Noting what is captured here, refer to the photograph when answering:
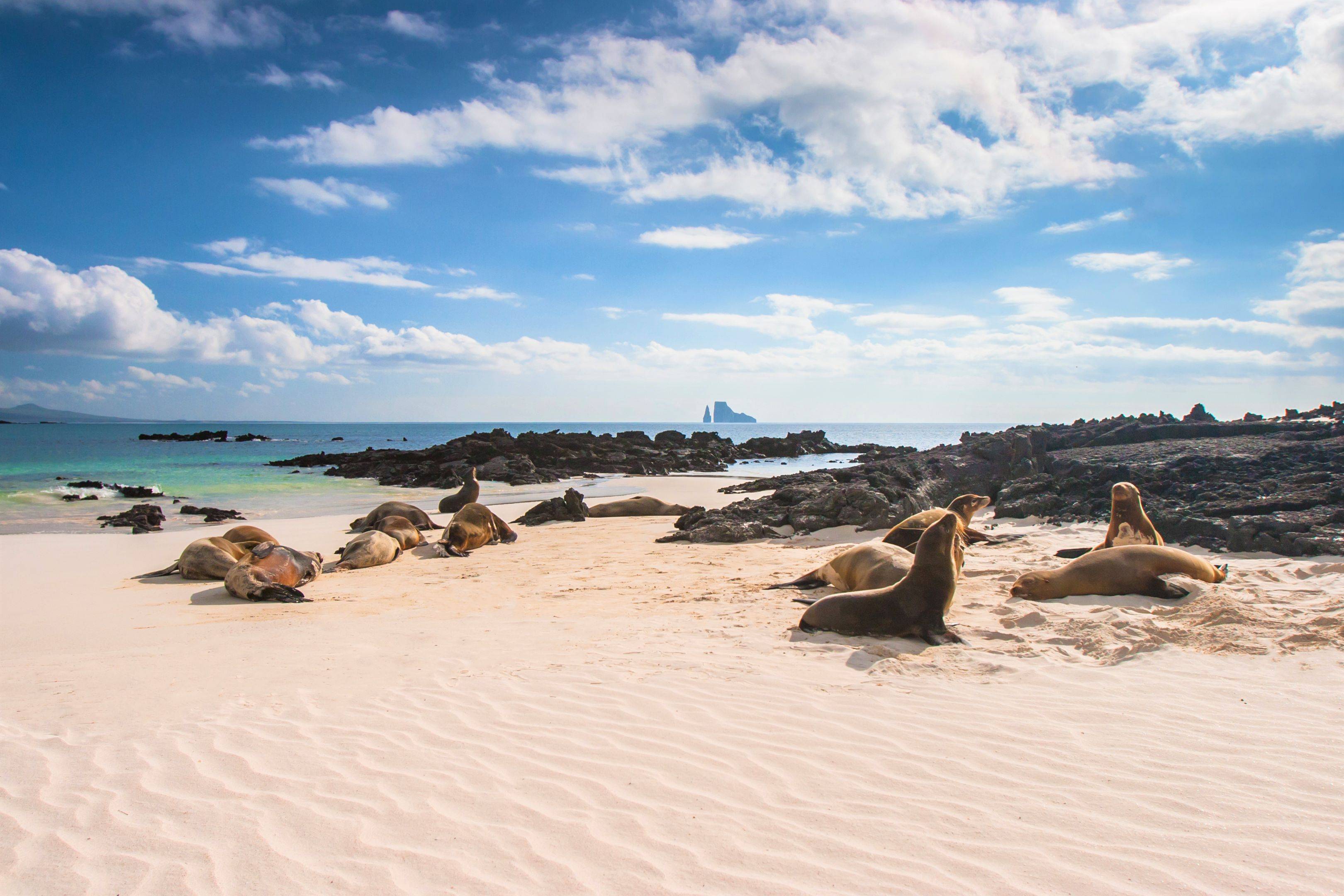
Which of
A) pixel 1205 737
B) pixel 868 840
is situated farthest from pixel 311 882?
pixel 1205 737

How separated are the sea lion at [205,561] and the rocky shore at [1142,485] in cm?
664

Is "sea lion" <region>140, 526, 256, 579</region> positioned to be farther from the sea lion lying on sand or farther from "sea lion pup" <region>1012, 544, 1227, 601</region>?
"sea lion pup" <region>1012, 544, 1227, 601</region>

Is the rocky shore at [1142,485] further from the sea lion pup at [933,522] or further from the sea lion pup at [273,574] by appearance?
the sea lion pup at [273,574]

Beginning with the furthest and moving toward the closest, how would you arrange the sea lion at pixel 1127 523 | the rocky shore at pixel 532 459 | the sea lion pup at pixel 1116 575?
the rocky shore at pixel 532 459, the sea lion at pixel 1127 523, the sea lion pup at pixel 1116 575

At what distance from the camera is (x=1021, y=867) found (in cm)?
256

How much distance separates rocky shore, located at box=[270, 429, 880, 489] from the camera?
96.4 ft

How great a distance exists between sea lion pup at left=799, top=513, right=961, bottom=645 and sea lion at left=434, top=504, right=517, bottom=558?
7014 millimetres

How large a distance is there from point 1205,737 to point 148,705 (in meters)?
5.97

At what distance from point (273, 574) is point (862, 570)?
6713mm

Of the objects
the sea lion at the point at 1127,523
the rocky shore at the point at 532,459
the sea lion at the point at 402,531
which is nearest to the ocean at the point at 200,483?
the rocky shore at the point at 532,459

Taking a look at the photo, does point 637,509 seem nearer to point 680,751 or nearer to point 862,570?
point 862,570

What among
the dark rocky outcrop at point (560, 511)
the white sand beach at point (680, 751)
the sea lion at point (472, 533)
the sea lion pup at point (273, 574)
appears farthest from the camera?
the dark rocky outcrop at point (560, 511)

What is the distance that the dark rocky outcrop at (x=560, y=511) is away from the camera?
15.7 metres

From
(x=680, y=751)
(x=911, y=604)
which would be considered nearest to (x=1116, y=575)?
(x=911, y=604)
